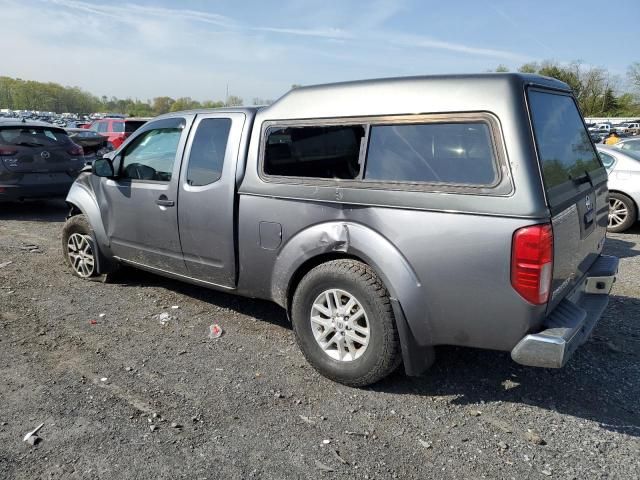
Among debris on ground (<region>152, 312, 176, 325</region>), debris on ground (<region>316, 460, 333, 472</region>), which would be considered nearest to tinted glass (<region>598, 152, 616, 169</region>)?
debris on ground (<region>152, 312, 176, 325</region>)

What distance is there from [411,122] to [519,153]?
0.69 m

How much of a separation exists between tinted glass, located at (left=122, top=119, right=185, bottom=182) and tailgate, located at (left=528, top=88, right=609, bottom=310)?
2.97 meters

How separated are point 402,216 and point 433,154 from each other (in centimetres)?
41

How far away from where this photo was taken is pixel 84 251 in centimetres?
565

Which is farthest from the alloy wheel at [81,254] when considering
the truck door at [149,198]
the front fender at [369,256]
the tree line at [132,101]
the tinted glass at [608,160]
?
the tree line at [132,101]

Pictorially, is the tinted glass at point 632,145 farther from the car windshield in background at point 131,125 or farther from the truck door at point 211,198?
the car windshield in background at point 131,125

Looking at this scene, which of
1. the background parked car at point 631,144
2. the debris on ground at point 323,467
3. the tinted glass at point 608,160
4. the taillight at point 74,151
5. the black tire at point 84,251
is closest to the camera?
the debris on ground at point 323,467

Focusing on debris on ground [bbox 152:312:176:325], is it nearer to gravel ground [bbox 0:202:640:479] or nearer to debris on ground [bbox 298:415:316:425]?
gravel ground [bbox 0:202:640:479]

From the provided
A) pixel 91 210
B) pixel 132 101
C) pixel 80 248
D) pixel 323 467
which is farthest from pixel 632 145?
pixel 132 101

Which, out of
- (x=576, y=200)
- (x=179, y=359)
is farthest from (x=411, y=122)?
(x=179, y=359)

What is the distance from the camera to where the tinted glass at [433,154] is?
2.96m

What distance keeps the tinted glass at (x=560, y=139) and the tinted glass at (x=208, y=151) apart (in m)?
2.31

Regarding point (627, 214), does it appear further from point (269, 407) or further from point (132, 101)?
point (132, 101)

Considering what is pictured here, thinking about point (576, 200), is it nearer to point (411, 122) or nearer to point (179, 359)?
point (411, 122)
